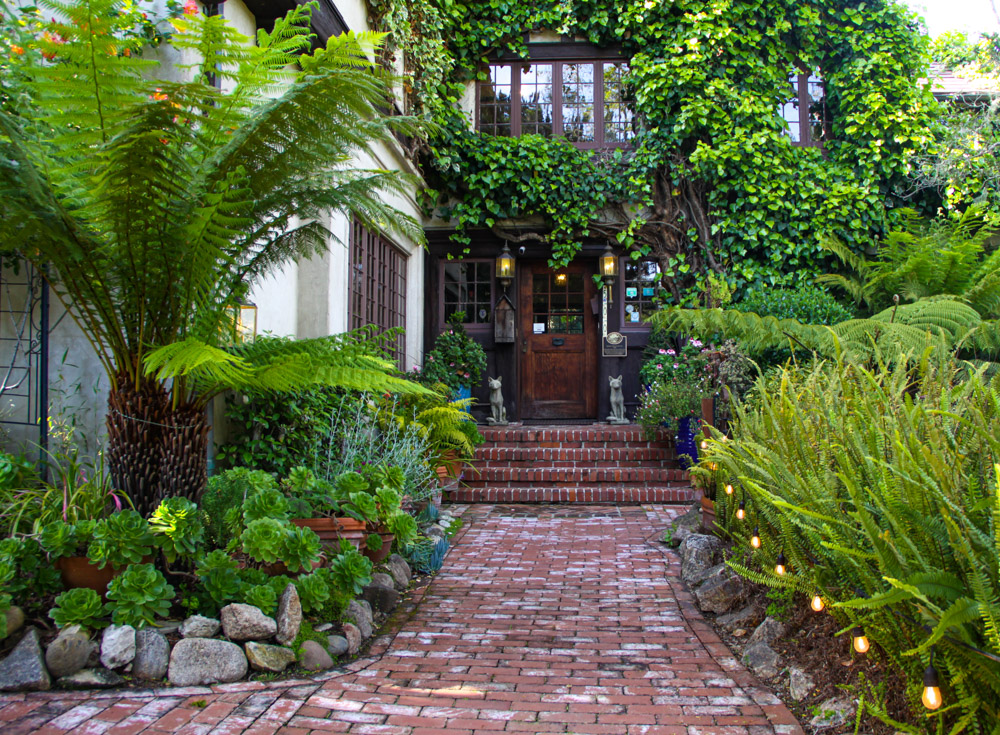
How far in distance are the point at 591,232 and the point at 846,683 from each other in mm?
6906

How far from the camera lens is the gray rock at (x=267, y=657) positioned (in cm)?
254

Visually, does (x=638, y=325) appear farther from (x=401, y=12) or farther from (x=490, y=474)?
(x=401, y=12)

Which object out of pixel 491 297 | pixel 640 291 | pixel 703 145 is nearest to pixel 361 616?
pixel 491 297

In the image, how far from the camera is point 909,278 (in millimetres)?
7129

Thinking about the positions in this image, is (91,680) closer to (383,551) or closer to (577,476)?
(383,551)

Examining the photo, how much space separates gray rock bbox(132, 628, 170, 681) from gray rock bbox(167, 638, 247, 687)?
0.03 metres

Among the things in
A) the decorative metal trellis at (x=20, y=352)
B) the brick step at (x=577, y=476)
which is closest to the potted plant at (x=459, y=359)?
the brick step at (x=577, y=476)

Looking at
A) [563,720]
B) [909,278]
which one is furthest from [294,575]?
[909,278]

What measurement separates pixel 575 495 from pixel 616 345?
8.53 feet

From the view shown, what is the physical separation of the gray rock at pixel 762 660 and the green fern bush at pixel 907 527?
30 cm

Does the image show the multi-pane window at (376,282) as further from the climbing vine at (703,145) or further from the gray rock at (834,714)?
the gray rock at (834,714)

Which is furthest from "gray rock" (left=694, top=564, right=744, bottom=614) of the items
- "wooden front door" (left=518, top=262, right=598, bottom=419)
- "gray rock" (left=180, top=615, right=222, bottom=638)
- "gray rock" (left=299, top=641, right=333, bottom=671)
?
"wooden front door" (left=518, top=262, right=598, bottom=419)

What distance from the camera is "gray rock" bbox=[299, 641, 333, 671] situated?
262 cm

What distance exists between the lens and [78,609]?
8.04 feet
